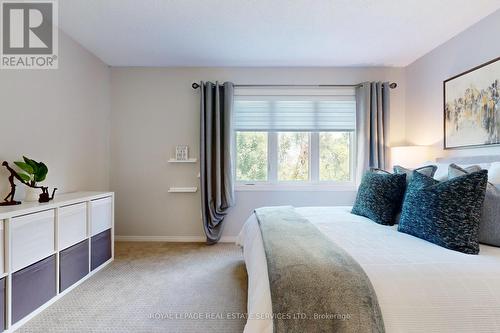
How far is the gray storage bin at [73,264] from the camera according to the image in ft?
6.70

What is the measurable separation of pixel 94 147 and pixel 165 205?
1156 mm

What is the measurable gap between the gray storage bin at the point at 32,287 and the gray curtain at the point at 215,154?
1.65 m

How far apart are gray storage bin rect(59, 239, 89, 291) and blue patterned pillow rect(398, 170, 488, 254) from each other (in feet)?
8.70

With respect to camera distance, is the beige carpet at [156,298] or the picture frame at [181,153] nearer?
the beige carpet at [156,298]

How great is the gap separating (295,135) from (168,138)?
1.77 metres

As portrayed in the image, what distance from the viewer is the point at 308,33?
255 cm

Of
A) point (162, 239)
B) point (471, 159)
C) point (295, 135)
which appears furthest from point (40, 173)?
point (471, 159)

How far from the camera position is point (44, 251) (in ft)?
6.08

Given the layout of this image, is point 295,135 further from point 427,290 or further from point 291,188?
point 427,290

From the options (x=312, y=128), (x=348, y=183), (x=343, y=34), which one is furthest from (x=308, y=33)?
(x=348, y=183)

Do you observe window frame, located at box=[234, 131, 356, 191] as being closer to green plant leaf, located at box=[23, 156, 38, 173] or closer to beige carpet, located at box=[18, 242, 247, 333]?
beige carpet, located at box=[18, 242, 247, 333]

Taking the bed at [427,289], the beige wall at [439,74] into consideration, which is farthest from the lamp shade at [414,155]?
the bed at [427,289]

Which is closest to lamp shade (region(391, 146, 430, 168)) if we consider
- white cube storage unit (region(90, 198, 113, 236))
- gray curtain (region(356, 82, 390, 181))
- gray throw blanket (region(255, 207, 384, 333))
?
gray curtain (region(356, 82, 390, 181))

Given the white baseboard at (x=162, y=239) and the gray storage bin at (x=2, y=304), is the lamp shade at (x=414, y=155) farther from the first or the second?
the gray storage bin at (x=2, y=304)
